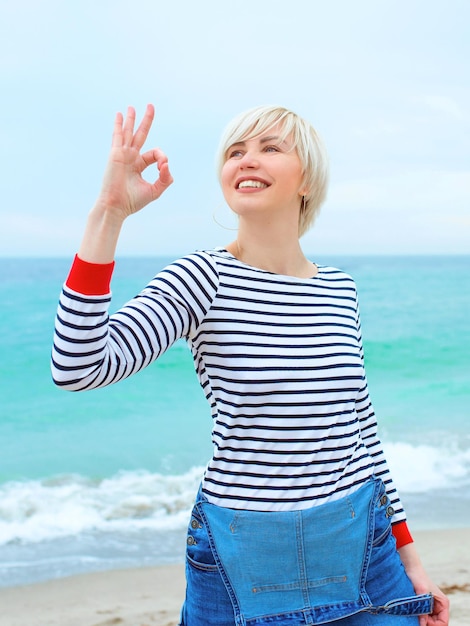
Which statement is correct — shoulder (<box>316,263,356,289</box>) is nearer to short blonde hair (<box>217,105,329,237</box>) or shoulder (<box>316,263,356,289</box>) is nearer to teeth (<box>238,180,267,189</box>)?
short blonde hair (<box>217,105,329,237</box>)

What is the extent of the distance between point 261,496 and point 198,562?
0.25 m

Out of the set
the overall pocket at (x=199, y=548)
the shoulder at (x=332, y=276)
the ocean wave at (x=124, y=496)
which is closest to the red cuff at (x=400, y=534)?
the overall pocket at (x=199, y=548)

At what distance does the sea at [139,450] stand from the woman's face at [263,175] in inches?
152

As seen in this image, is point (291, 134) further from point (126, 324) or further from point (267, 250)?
point (126, 324)

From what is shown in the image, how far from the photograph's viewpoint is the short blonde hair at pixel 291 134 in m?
2.09

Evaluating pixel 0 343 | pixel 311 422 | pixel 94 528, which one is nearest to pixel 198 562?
pixel 311 422

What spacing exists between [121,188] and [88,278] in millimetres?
219

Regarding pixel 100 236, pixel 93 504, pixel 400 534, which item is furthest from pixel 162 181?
pixel 93 504

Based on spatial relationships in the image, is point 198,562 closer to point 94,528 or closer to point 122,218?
point 122,218

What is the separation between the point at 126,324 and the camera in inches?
68.9

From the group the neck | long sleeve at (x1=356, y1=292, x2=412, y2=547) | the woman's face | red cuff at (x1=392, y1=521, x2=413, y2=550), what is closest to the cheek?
the woman's face

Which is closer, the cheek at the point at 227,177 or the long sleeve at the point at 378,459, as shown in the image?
the cheek at the point at 227,177

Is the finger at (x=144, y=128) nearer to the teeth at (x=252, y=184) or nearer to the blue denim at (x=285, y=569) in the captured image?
the teeth at (x=252, y=184)

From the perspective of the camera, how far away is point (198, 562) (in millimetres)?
1925
